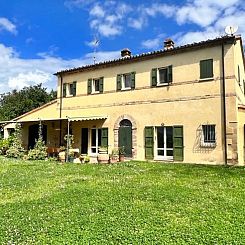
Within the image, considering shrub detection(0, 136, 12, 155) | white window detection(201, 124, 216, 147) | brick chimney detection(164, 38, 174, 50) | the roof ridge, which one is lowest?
shrub detection(0, 136, 12, 155)

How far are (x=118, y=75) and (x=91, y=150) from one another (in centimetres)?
709

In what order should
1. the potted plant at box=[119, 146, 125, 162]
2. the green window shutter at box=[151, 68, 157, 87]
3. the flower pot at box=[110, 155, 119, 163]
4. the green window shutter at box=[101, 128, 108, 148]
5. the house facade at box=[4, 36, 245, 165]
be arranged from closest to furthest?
1. the house facade at box=[4, 36, 245, 165]
2. the flower pot at box=[110, 155, 119, 163]
3. the green window shutter at box=[151, 68, 157, 87]
4. the potted plant at box=[119, 146, 125, 162]
5. the green window shutter at box=[101, 128, 108, 148]

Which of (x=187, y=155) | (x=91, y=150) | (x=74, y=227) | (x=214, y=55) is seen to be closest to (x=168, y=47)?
(x=214, y=55)

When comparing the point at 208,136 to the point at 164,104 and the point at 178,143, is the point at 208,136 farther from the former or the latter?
the point at 164,104

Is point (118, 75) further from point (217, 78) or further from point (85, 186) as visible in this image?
point (85, 186)

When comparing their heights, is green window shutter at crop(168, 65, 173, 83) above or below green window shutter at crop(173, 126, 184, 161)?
above

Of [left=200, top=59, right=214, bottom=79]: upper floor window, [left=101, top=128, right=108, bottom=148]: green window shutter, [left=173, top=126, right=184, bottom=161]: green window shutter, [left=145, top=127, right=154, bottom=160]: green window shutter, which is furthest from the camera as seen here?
[left=101, top=128, right=108, bottom=148]: green window shutter

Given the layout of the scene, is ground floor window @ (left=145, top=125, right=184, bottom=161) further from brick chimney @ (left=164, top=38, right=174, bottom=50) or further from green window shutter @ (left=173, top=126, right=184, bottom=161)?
brick chimney @ (left=164, top=38, right=174, bottom=50)

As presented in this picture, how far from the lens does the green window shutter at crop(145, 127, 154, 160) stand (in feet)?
74.1

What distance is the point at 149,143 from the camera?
22719mm

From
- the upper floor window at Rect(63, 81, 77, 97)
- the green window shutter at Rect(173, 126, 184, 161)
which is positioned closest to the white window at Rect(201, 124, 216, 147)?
the green window shutter at Rect(173, 126, 184, 161)

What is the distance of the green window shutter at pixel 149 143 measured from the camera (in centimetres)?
2258

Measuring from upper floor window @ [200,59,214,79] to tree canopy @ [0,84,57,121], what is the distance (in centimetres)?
3808

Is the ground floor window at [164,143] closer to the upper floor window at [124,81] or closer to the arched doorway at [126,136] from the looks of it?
the arched doorway at [126,136]
